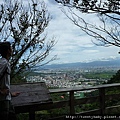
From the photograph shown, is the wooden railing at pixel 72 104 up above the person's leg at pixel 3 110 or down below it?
below

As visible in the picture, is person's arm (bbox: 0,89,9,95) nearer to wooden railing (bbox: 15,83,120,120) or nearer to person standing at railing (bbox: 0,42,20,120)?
person standing at railing (bbox: 0,42,20,120)

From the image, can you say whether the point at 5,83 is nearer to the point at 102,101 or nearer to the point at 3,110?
the point at 3,110

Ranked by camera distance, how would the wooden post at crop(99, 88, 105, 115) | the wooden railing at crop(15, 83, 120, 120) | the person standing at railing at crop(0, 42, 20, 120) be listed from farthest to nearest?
1. the wooden post at crop(99, 88, 105, 115)
2. the wooden railing at crop(15, 83, 120, 120)
3. the person standing at railing at crop(0, 42, 20, 120)

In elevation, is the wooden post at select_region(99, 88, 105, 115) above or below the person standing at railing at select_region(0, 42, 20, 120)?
below

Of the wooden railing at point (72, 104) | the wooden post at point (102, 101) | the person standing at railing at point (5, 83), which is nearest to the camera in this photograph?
the person standing at railing at point (5, 83)

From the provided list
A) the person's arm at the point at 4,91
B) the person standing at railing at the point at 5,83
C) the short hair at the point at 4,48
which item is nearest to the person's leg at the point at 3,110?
the person standing at railing at the point at 5,83

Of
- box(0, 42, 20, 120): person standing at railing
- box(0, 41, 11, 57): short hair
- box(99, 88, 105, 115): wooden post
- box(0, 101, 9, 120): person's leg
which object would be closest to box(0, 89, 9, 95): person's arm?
box(0, 42, 20, 120): person standing at railing

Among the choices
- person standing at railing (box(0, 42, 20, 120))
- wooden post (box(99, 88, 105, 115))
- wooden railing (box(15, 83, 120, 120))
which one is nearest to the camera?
person standing at railing (box(0, 42, 20, 120))

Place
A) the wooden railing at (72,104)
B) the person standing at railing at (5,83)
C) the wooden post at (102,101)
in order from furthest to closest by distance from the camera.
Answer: the wooden post at (102,101) → the wooden railing at (72,104) → the person standing at railing at (5,83)

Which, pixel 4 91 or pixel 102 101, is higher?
pixel 4 91

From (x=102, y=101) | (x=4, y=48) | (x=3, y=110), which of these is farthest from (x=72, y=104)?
(x=4, y=48)

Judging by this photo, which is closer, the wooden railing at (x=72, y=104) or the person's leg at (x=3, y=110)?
the person's leg at (x=3, y=110)

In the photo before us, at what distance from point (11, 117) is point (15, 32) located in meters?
2.58

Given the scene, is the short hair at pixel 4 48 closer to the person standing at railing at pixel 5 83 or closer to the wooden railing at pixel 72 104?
the person standing at railing at pixel 5 83
